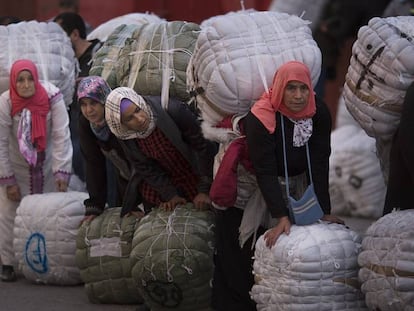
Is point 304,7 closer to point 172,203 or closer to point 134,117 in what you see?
point 172,203

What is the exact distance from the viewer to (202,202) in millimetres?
7777

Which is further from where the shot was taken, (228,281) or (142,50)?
(142,50)

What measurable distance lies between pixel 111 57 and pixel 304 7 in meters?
3.99

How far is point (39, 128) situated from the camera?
9188 millimetres

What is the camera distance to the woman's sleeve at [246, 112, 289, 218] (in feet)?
22.5

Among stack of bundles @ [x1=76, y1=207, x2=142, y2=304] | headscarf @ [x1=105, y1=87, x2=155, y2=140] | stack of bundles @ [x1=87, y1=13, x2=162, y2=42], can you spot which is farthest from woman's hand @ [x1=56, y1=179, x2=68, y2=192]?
headscarf @ [x1=105, y1=87, x2=155, y2=140]

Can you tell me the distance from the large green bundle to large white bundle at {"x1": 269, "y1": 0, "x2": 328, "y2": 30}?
3506 millimetres

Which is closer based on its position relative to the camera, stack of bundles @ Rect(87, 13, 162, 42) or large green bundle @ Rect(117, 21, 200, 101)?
large green bundle @ Rect(117, 21, 200, 101)

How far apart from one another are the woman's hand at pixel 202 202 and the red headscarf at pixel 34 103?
1795mm

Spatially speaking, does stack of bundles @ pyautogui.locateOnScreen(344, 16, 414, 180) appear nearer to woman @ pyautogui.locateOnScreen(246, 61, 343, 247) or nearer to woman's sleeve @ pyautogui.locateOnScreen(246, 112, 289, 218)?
woman @ pyautogui.locateOnScreen(246, 61, 343, 247)

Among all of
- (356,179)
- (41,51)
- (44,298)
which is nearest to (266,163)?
Result: (44,298)

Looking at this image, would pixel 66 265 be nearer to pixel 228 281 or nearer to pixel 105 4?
pixel 228 281

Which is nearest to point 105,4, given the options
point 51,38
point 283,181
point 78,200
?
point 51,38

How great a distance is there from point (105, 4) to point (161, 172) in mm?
7450
